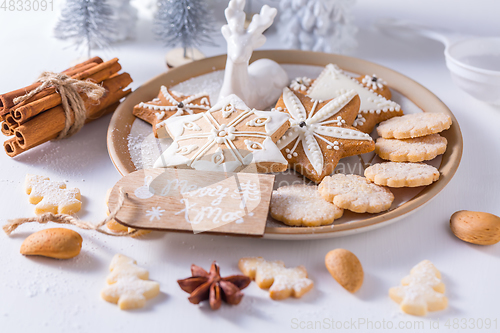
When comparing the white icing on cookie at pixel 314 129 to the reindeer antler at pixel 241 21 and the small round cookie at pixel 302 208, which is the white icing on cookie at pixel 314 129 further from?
the reindeer antler at pixel 241 21

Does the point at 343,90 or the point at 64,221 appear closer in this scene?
the point at 64,221

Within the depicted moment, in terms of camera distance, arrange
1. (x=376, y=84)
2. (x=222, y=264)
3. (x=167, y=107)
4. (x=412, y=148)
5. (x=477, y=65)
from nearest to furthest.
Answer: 1. (x=222, y=264)
2. (x=412, y=148)
3. (x=167, y=107)
4. (x=376, y=84)
5. (x=477, y=65)

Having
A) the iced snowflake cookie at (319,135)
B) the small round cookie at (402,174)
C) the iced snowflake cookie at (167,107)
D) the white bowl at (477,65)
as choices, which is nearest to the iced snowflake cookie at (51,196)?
the iced snowflake cookie at (167,107)

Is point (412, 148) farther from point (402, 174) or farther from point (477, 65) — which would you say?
point (477, 65)

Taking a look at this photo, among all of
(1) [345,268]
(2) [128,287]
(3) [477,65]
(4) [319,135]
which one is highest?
(3) [477,65]

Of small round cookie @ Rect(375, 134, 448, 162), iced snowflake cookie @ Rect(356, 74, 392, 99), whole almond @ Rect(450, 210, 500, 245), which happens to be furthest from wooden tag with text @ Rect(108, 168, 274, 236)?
iced snowflake cookie @ Rect(356, 74, 392, 99)

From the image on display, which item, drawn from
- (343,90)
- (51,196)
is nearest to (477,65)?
(343,90)

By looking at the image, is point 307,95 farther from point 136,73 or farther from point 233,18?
point 136,73
